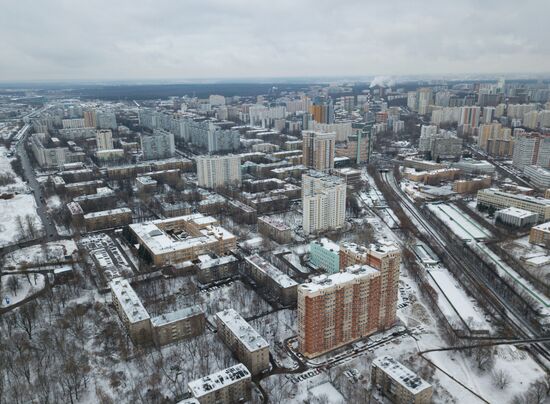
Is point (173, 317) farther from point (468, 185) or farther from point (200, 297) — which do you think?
point (468, 185)

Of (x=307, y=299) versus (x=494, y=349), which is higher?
(x=307, y=299)

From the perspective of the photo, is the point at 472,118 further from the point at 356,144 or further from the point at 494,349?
the point at 494,349

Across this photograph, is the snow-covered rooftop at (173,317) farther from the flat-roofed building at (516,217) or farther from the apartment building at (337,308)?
the flat-roofed building at (516,217)

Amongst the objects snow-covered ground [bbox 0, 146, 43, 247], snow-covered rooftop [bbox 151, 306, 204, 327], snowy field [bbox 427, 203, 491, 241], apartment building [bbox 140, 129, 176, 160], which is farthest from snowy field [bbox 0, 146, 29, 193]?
snowy field [bbox 427, 203, 491, 241]

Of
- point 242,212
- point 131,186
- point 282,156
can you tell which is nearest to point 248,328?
point 242,212

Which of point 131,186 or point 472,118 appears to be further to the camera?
point 472,118

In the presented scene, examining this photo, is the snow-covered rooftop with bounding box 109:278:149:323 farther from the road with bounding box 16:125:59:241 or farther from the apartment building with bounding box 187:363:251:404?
the road with bounding box 16:125:59:241

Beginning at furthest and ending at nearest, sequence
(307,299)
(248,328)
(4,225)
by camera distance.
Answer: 1. (4,225)
2. (248,328)
3. (307,299)
